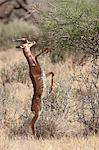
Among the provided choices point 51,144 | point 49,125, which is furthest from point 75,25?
point 51,144

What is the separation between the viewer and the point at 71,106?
10.0 m

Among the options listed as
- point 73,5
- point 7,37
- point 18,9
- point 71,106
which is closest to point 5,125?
point 71,106

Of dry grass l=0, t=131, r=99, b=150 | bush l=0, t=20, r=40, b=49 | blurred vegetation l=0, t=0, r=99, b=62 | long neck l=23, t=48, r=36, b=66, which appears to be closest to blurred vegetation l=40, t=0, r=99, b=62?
blurred vegetation l=0, t=0, r=99, b=62

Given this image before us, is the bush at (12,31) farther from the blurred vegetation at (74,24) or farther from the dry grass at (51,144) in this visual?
the dry grass at (51,144)

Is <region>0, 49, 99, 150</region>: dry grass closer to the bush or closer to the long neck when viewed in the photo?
the long neck

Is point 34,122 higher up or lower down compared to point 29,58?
A: lower down

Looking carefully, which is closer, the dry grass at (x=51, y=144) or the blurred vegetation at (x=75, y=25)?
the dry grass at (x=51, y=144)

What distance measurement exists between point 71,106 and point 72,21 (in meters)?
1.67

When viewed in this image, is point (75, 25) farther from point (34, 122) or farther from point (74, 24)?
point (34, 122)

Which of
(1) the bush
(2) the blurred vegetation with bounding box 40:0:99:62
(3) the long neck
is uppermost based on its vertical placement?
(2) the blurred vegetation with bounding box 40:0:99:62

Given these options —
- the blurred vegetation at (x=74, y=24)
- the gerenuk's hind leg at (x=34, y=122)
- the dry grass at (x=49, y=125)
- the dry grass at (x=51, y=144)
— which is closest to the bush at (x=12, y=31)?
the blurred vegetation at (x=74, y=24)

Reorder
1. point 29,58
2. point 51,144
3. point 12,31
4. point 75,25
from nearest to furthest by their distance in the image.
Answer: point 51,144 < point 29,58 < point 75,25 < point 12,31

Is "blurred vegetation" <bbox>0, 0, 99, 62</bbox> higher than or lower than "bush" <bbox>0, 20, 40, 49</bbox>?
higher

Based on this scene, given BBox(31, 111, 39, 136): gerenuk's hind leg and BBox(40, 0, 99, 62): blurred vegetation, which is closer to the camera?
BBox(31, 111, 39, 136): gerenuk's hind leg
